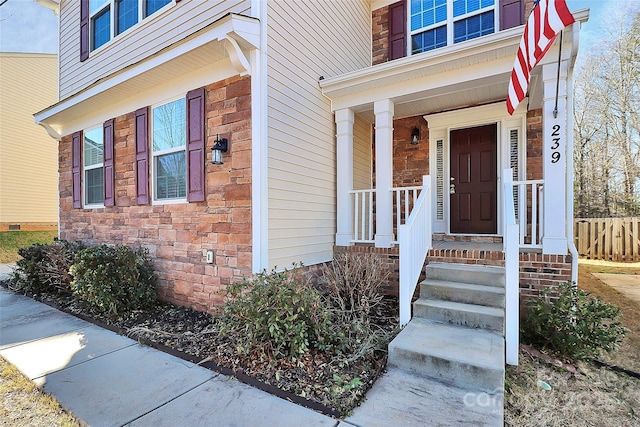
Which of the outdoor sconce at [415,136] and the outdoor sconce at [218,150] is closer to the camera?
the outdoor sconce at [218,150]

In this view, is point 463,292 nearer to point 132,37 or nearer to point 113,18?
point 132,37

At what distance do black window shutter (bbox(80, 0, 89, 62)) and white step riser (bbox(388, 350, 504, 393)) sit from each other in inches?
294

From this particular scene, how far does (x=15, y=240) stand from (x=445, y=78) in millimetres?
13153

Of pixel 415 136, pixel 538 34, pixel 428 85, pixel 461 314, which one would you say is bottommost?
pixel 461 314

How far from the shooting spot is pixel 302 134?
14.6 feet

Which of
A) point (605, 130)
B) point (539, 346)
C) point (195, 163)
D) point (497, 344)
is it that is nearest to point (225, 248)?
point (195, 163)

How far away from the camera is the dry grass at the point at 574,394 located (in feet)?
7.34

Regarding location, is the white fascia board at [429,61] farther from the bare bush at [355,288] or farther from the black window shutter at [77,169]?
the black window shutter at [77,169]

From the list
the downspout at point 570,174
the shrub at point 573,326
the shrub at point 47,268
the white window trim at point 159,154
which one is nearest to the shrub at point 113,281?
the shrub at point 47,268

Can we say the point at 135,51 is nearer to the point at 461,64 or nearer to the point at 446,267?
the point at 461,64

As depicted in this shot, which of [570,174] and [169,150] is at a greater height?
[169,150]

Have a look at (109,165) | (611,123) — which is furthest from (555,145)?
(611,123)

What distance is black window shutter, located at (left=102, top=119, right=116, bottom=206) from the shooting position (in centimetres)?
542

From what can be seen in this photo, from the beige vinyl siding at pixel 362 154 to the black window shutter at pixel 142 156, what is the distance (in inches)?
133
